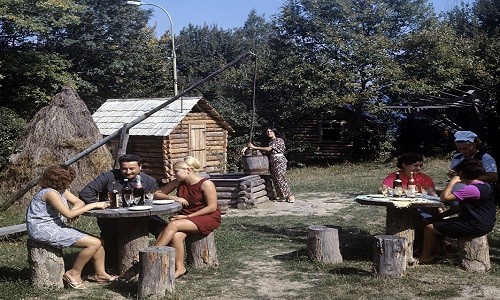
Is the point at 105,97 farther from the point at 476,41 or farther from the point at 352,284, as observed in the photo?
the point at 352,284

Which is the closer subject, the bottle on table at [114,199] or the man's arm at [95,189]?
the bottle on table at [114,199]

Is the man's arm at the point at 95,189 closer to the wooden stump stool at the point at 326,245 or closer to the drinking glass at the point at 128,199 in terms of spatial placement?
the drinking glass at the point at 128,199

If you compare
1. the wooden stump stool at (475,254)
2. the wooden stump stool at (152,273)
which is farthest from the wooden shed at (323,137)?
the wooden stump stool at (152,273)

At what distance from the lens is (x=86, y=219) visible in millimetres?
12453

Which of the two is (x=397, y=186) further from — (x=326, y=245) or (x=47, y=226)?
(x=47, y=226)

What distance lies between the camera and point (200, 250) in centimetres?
761

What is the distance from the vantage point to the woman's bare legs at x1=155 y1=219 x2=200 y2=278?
23.0ft

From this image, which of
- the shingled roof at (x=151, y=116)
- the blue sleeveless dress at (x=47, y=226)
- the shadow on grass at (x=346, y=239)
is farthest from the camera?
the shingled roof at (x=151, y=116)

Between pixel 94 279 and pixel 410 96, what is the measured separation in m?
24.5

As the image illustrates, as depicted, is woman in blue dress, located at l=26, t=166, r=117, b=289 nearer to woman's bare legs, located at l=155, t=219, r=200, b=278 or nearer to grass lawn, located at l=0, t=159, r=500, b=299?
grass lawn, located at l=0, t=159, r=500, b=299

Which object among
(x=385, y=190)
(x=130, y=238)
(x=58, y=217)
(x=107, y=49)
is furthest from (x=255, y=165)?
(x=107, y=49)

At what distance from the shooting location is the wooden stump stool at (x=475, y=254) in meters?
7.24

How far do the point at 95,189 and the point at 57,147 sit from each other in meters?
10.6

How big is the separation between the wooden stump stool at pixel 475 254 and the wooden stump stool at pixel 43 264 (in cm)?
470
